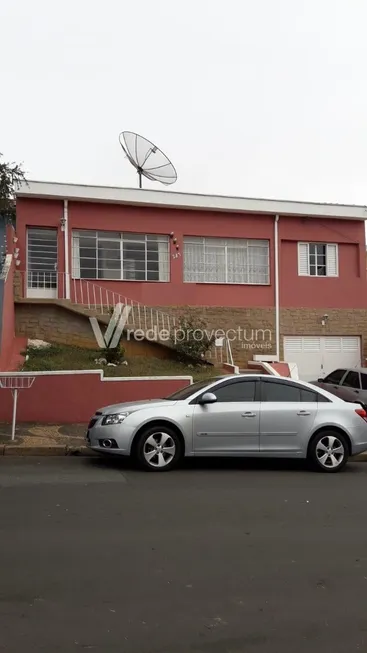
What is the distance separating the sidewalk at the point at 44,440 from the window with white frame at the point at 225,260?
8.47 metres

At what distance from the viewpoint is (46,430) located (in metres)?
11.0

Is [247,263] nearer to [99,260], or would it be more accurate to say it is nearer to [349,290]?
[349,290]

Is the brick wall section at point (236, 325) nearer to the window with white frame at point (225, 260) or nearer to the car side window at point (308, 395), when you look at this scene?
the window with white frame at point (225, 260)

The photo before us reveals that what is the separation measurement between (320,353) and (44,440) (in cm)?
1134

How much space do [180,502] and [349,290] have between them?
47.4ft

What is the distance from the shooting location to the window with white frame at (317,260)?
19422 mm

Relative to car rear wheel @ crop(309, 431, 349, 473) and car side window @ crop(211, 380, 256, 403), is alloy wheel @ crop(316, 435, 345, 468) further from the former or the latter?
car side window @ crop(211, 380, 256, 403)

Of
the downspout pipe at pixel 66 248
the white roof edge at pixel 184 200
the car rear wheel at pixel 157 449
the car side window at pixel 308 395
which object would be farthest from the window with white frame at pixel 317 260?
the car rear wheel at pixel 157 449

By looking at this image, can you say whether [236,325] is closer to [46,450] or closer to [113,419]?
[46,450]

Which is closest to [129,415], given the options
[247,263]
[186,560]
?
[186,560]

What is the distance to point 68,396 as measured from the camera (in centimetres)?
1192

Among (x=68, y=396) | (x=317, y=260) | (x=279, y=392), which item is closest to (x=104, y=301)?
(x=68, y=396)

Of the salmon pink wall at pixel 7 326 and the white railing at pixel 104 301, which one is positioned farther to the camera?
the white railing at pixel 104 301

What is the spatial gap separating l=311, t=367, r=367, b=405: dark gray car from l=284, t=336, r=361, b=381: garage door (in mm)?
4592
